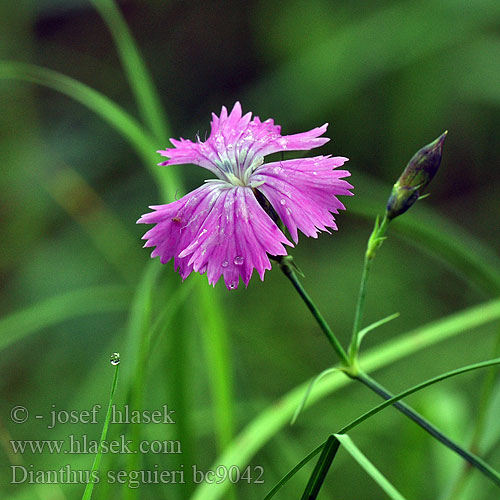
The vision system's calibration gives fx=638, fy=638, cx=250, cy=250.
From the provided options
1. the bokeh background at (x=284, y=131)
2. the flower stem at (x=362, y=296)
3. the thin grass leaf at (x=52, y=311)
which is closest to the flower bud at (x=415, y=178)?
the flower stem at (x=362, y=296)

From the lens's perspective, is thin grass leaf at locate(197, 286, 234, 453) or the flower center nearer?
the flower center

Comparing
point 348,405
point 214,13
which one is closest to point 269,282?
point 348,405

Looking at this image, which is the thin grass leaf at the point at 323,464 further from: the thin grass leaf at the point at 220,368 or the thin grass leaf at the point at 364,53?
the thin grass leaf at the point at 364,53

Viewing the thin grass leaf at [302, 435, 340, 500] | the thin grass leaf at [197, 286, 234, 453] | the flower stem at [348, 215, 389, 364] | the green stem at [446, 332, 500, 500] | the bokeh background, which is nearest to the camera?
the thin grass leaf at [302, 435, 340, 500]

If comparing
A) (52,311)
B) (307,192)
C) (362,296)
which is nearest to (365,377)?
(362,296)

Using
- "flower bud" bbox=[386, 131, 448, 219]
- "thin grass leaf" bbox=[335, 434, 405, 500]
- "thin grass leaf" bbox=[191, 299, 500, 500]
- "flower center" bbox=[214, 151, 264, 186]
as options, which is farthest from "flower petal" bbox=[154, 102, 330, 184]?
"thin grass leaf" bbox=[191, 299, 500, 500]

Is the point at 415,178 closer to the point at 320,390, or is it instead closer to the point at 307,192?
the point at 307,192

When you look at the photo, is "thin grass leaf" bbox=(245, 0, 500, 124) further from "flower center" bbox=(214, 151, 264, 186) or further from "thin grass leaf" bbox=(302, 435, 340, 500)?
"thin grass leaf" bbox=(302, 435, 340, 500)

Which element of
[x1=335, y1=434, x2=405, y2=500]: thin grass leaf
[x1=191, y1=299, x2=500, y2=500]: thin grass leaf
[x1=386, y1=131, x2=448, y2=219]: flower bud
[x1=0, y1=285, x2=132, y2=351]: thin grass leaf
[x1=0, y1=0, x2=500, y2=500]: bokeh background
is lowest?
[x1=335, y1=434, x2=405, y2=500]: thin grass leaf
